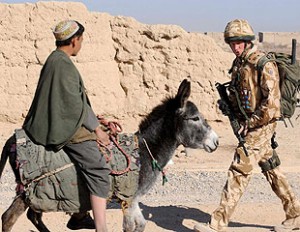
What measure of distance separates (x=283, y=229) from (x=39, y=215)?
276cm

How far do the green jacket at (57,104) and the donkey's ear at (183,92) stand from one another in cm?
128

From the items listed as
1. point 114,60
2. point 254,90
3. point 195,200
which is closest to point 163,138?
point 254,90

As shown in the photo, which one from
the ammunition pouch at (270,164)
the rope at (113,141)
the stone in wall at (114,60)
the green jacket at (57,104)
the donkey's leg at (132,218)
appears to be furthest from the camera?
the stone in wall at (114,60)

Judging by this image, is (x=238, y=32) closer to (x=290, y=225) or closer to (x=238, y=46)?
(x=238, y=46)

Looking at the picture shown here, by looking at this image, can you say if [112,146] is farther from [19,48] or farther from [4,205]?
[19,48]

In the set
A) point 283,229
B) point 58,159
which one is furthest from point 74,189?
point 283,229

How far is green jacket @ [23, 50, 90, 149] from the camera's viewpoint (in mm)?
5473

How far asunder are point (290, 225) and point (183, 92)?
83.6 inches

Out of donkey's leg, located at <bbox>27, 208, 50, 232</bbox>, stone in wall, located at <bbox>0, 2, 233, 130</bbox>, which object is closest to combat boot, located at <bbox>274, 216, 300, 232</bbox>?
donkey's leg, located at <bbox>27, 208, 50, 232</bbox>

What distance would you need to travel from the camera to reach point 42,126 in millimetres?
5625

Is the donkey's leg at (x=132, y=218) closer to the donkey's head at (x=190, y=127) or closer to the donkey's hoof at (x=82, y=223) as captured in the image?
the donkey's hoof at (x=82, y=223)

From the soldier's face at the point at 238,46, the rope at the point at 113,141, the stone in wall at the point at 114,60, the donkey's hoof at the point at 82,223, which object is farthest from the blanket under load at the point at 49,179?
the stone in wall at the point at 114,60

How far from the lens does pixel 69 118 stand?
18.3 feet

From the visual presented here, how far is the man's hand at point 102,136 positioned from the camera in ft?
19.4
